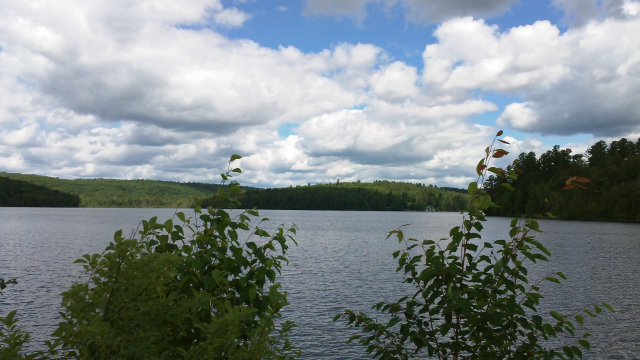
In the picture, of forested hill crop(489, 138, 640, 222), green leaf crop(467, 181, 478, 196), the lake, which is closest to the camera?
green leaf crop(467, 181, 478, 196)

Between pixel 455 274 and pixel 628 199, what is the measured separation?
13211 centimetres

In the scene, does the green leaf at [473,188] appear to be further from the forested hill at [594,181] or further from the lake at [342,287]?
the forested hill at [594,181]

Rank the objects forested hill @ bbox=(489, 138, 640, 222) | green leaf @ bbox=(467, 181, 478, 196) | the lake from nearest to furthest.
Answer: green leaf @ bbox=(467, 181, 478, 196), the lake, forested hill @ bbox=(489, 138, 640, 222)

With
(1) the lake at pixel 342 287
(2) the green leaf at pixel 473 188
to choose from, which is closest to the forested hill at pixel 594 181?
(1) the lake at pixel 342 287

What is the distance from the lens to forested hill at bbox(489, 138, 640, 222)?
372 feet

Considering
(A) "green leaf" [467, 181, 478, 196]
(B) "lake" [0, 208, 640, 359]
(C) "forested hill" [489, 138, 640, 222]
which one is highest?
(C) "forested hill" [489, 138, 640, 222]

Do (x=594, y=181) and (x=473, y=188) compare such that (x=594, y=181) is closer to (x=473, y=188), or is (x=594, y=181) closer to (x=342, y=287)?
(x=342, y=287)

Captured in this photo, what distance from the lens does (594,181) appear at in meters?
118

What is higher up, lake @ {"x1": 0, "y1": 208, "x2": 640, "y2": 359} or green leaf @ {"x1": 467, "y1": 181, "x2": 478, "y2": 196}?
green leaf @ {"x1": 467, "y1": 181, "x2": 478, "y2": 196}

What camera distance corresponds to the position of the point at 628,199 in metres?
111

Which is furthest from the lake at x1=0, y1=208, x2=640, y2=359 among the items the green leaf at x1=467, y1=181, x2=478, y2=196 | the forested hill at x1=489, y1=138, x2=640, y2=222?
the forested hill at x1=489, y1=138, x2=640, y2=222

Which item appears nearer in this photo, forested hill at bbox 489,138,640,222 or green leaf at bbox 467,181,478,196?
green leaf at bbox 467,181,478,196

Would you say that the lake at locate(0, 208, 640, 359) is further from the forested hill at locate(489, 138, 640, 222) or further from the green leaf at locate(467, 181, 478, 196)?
the forested hill at locate(489, 138, 640, 222)

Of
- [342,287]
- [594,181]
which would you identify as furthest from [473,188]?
[594,181]
